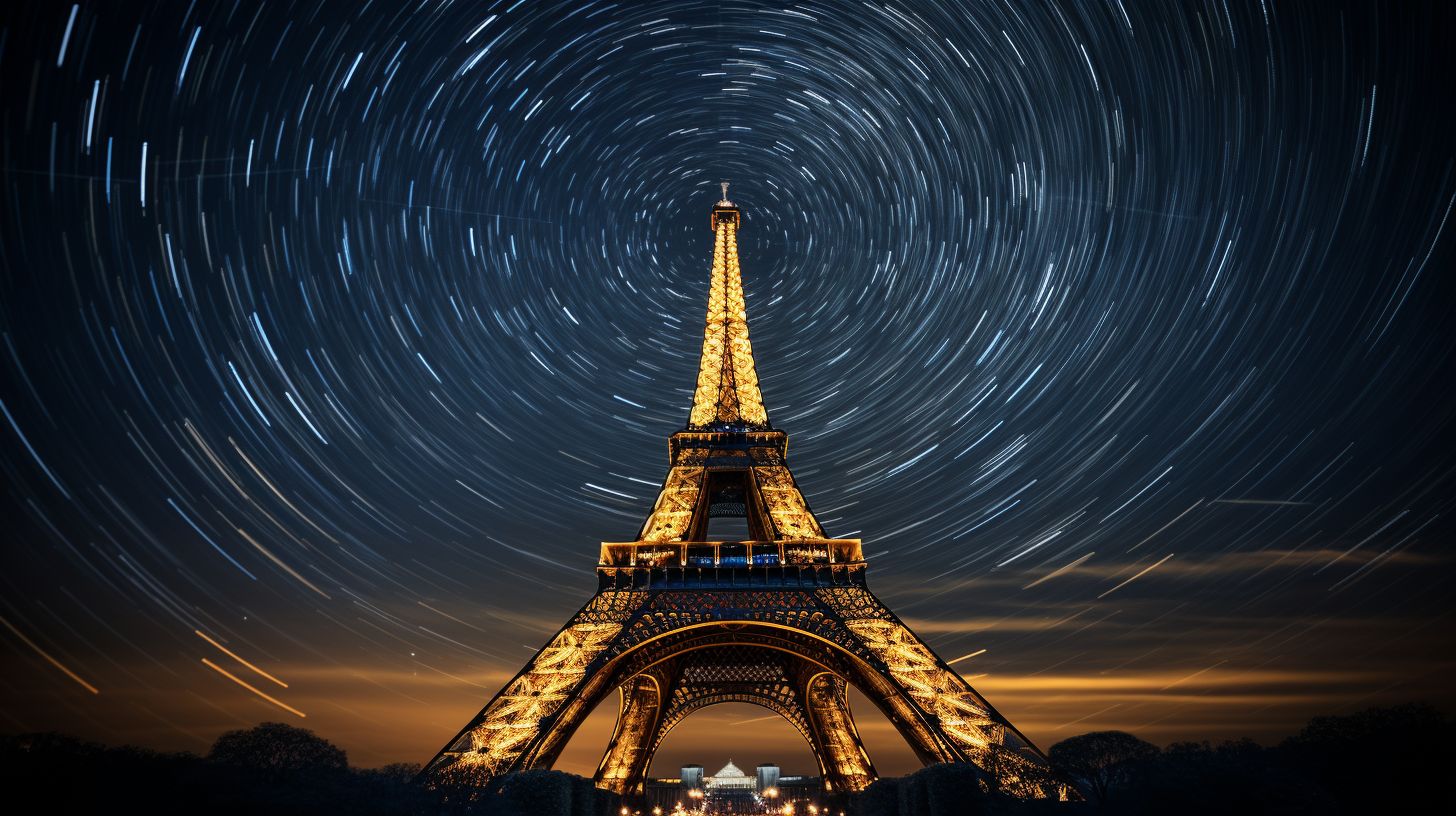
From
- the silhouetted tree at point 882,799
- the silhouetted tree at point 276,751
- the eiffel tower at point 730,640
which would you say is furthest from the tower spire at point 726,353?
the silhouetted tree at point 276,751

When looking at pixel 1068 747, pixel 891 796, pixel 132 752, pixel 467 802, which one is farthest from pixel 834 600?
pixel 132 752

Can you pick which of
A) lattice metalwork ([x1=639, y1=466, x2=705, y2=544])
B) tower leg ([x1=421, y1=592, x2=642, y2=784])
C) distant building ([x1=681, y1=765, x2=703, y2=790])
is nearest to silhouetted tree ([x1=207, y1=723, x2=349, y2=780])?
tower leg ([x1=421, y1=592, x2=642, y2=784])

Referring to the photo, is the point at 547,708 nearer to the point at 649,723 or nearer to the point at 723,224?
the point at 649,723

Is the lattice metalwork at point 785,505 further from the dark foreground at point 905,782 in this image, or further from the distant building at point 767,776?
the distant building at point 767,776

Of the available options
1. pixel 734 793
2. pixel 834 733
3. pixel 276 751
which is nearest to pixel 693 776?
pixel 734 793

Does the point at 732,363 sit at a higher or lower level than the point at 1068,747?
higher
